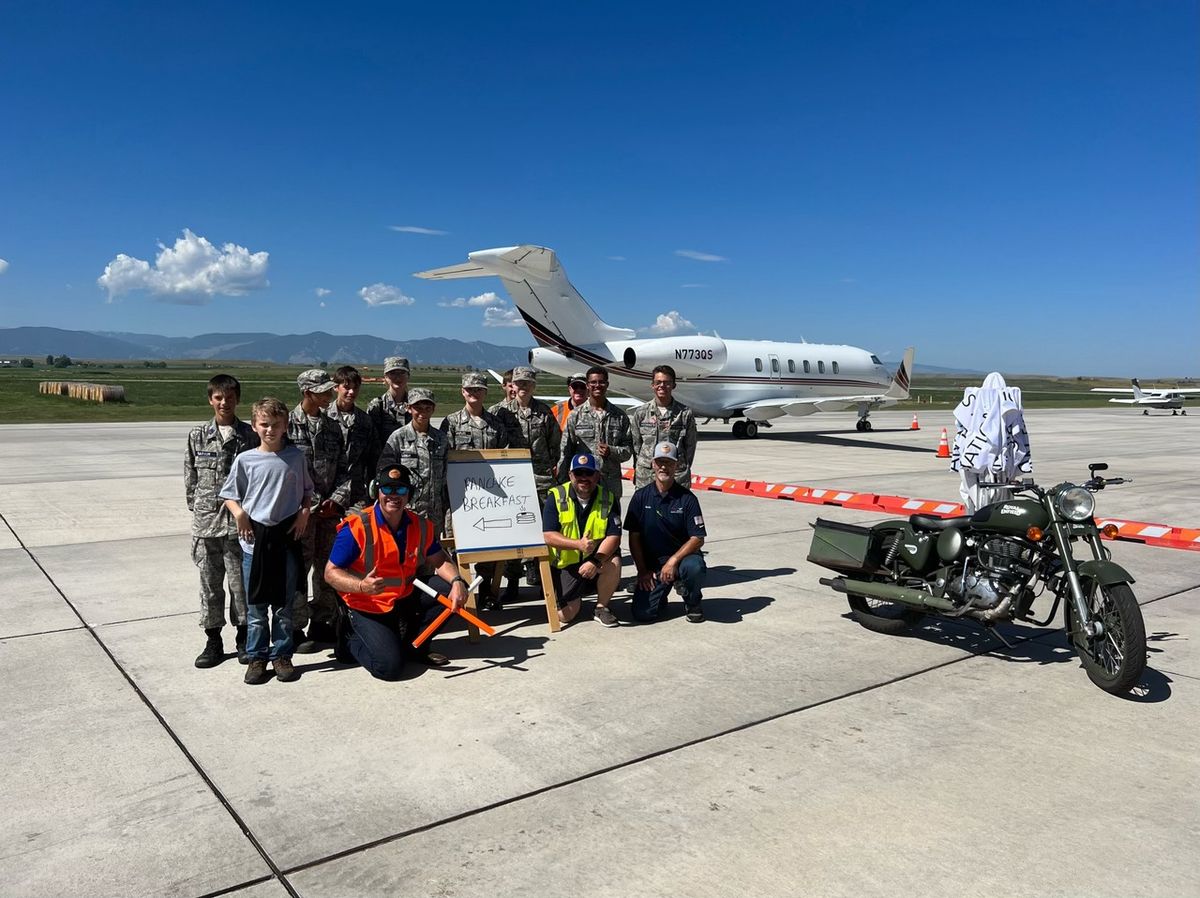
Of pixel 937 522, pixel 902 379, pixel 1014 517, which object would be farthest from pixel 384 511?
pixel 902 379

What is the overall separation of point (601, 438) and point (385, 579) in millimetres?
2774

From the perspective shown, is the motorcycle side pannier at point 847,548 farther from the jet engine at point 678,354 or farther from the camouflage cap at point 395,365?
the jet engine at point 678,354

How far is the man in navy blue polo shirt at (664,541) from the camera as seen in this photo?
6484 millimetres

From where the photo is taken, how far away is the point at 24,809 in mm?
3521

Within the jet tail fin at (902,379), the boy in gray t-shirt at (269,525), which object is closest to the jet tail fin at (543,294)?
the jet tail fin at (902,379)

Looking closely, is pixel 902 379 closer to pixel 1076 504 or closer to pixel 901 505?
pixel 901 505

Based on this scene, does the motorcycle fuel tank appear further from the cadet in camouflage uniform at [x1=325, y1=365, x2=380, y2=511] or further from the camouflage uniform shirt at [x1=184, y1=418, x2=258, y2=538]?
the camouflage uniform shirt at [x1=184, y1=418, x2=258, y2=538]

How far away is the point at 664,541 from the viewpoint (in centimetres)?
673

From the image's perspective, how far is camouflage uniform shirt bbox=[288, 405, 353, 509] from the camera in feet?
19.2

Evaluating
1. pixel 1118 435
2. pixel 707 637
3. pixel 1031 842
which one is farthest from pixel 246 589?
pixel 1118 435

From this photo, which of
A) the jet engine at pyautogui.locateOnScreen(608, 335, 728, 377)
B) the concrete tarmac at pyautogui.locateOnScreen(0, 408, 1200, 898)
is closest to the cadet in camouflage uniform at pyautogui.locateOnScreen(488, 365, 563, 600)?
the concrete tarmac at pyautogui.locateOnScreen(0, 408, 1200, 898)

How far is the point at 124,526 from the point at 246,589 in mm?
5998

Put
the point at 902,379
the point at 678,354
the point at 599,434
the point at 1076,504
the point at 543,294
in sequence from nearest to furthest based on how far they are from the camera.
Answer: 1. the point at 1076,504
2. the point at 599,434
3. the point at 543,294
4. the point at 678,354
5. the point at 902,379

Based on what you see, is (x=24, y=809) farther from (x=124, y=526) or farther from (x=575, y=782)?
(x=124, y=526)
